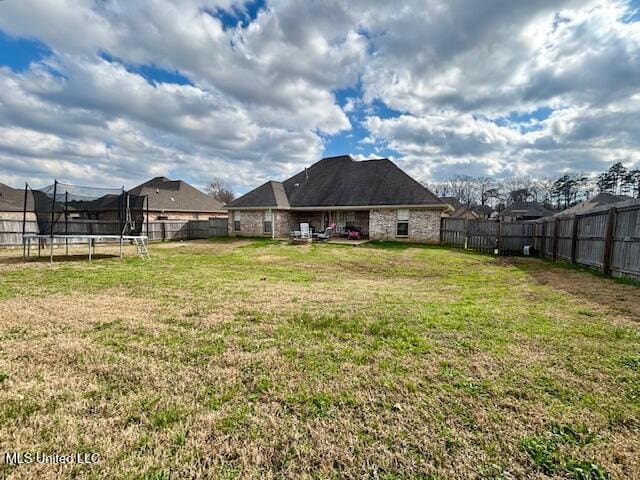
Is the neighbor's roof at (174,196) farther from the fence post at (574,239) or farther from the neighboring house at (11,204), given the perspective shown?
the fence post at (574,239)

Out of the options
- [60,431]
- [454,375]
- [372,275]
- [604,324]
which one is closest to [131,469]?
[60,431]

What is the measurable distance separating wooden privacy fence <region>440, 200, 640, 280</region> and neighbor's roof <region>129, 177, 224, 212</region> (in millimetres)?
19018

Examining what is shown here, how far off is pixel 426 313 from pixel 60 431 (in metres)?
4.37

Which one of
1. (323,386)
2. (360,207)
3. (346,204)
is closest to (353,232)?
(360,207)

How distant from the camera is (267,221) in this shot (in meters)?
20.6

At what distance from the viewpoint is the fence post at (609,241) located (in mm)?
7930

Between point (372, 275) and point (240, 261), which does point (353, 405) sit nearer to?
point (372, 275)

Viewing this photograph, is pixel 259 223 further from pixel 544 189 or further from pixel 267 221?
pixel 544 189

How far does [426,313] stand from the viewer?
15.2 feet

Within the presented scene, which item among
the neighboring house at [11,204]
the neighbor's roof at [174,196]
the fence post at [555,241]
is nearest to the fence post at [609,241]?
the fence post at [555,241]

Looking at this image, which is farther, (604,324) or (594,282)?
(594,282)

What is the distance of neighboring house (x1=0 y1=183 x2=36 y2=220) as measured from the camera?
22.6 m

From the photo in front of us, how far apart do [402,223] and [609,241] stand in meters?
10.4

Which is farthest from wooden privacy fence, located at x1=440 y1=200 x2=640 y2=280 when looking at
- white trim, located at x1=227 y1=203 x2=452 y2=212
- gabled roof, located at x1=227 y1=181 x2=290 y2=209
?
gabled roof, located at x1=227 y1=181 x2=290 y2=209
